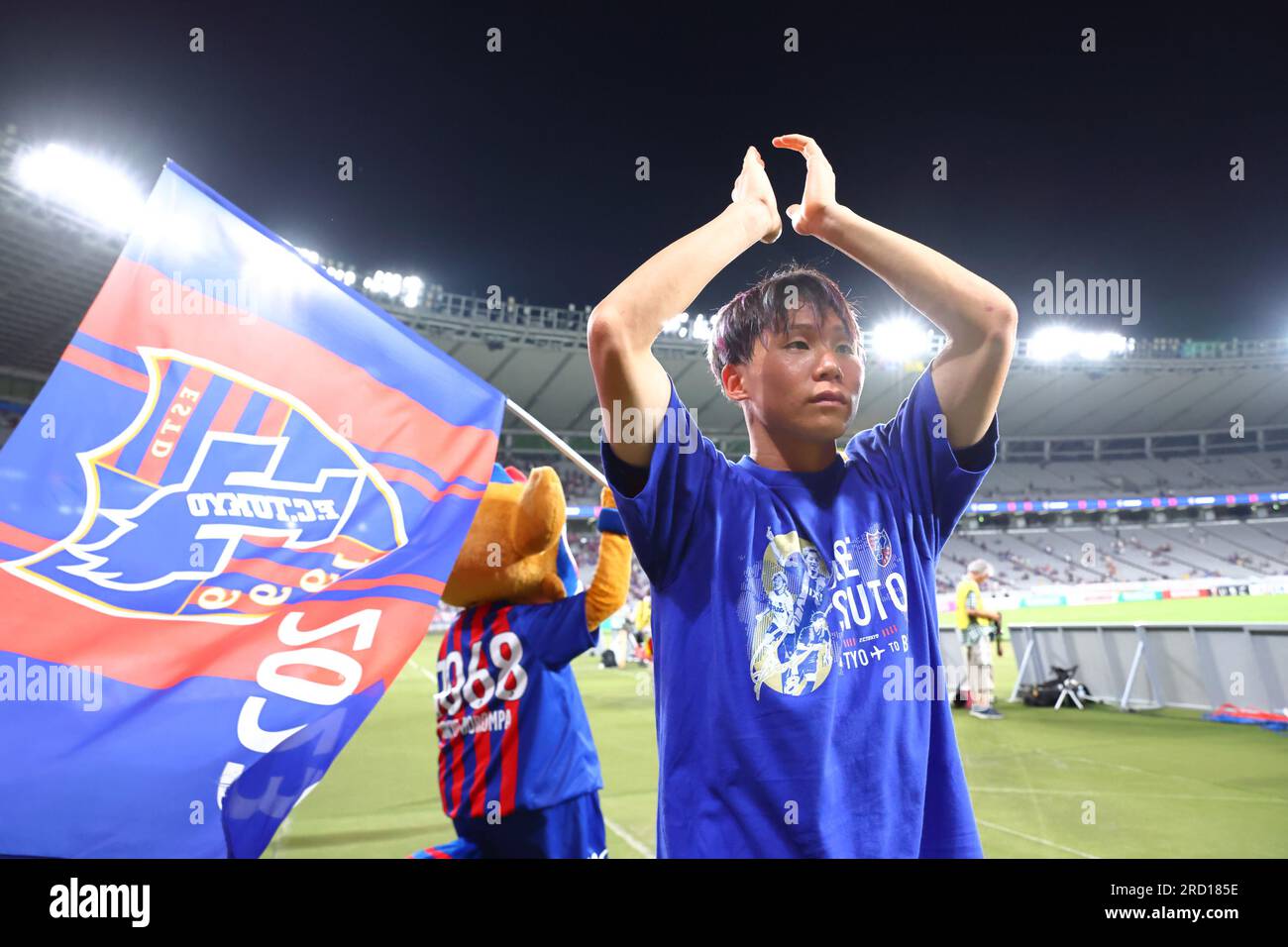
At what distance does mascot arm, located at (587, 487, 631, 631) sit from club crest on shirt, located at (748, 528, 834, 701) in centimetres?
157

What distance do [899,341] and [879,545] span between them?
40.2 metres

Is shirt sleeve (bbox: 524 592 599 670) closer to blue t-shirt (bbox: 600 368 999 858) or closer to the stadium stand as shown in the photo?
blue t-shirt (bbox: 600 368 999 858)

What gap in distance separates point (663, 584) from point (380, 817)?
16.7ft

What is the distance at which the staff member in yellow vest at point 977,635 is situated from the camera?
9586 mm

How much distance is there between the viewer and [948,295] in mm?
1510

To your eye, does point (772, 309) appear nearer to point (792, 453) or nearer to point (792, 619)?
point (792, 453)

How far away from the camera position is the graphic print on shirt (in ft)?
4.83

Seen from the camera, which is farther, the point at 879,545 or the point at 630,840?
the point at 630,840

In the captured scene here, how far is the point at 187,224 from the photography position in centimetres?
266

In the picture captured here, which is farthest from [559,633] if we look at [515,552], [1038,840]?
[1038,840]

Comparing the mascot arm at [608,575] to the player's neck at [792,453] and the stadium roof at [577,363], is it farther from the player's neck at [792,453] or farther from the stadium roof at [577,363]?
the stadium roof at [577,363]

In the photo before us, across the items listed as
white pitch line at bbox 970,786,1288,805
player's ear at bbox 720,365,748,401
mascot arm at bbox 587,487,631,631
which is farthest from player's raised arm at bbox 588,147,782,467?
white pitch line at bbox 970,786,1288,805

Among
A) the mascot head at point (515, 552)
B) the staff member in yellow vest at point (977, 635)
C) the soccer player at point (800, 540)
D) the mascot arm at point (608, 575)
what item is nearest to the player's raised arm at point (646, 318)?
the soccer player at point (800, 540)

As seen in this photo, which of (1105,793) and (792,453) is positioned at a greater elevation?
(792,453)
